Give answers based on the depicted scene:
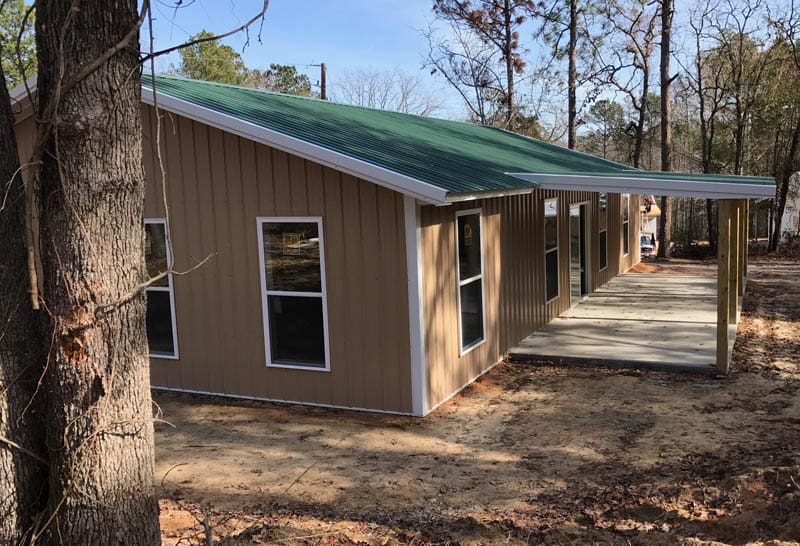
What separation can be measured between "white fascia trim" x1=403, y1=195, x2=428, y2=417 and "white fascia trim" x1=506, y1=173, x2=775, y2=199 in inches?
117

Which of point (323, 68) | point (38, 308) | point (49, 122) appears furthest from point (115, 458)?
point (323, 68)

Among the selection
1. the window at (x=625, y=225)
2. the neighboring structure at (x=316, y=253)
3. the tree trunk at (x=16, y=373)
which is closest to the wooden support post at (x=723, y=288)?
the neighboring structure at (x=316, y=253)

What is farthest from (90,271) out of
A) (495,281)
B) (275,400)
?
(495,281)

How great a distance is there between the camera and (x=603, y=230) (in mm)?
15141

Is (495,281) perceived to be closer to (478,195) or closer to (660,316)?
(478,195)

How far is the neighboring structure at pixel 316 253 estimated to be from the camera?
22.4 feet

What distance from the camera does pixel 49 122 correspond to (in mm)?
2830

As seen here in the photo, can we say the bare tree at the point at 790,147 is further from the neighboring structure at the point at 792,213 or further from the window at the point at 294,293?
the window at the point at 294,293

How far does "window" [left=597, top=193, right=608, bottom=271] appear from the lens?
1496 cm

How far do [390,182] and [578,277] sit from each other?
7655mm

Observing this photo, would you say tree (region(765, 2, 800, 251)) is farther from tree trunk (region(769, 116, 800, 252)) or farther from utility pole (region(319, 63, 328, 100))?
utility pole (region(319, 63, 328, 100))

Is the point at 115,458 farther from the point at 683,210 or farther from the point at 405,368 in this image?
the point at 683,210

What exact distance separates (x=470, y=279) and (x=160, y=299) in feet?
11.9

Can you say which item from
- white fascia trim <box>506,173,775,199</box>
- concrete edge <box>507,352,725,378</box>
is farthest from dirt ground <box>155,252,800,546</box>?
white fascia trim <box>506,173,775,199</box>
